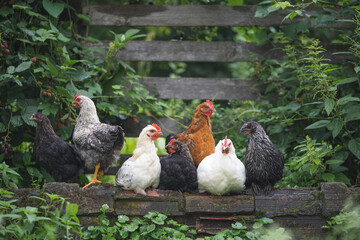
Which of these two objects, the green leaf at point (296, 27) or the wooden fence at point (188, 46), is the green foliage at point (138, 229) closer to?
the wooden fence at point (188, 46)

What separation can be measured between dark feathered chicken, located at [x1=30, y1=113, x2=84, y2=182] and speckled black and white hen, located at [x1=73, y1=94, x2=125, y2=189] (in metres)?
0.18

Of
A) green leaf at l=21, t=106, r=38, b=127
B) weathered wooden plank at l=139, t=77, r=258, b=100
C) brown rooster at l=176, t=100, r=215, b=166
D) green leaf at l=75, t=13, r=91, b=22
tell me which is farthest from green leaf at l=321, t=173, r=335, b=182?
green leaf at l=75, t=13, r=91, b=22

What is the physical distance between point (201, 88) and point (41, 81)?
1839 mm

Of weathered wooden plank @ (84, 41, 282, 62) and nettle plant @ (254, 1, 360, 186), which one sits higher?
weathered wooden plank @ (84, 41, 282, 62)

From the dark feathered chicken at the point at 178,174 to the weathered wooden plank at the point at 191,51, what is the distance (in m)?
1.88

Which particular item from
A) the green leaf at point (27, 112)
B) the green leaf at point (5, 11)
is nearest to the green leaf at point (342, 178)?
the green leaf at point (27, 112)

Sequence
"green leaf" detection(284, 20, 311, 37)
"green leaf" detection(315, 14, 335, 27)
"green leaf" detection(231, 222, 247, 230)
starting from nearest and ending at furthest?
"green leaf" detection(231, 222, 247, 230)
"green leaf" detection(315, 14, 335, 27)
"green leaf" detection(284, 20, 311, 37)

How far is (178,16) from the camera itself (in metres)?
5.43

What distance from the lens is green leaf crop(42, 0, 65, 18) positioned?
4676 mm

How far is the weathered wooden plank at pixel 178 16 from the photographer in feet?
17.8

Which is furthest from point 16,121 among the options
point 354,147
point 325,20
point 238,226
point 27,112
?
point 325,20

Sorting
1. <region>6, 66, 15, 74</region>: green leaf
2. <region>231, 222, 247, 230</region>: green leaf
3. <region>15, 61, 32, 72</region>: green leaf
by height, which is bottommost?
<region>231, 222, 247, 230</region>: green leaf

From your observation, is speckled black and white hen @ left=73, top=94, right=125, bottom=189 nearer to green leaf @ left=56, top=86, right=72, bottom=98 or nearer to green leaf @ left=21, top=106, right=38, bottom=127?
green leaf @ left=56, top=86, right=72, bottom=98

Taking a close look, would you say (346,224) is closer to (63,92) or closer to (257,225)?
(257,225)
